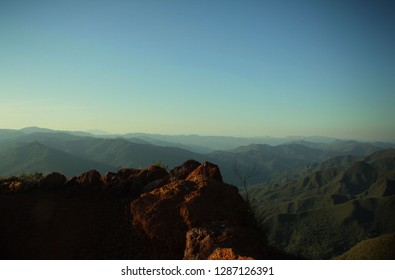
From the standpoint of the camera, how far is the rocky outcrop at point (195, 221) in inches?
288

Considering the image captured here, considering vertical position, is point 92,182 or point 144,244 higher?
point 92,182

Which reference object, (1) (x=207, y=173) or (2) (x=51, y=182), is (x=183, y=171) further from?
(2) (x=51, y=182)

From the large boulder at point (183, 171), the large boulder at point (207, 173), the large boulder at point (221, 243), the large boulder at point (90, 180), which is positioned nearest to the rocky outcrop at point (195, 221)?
the large boulder at point (221, 243)

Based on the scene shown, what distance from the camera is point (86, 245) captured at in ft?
30.7

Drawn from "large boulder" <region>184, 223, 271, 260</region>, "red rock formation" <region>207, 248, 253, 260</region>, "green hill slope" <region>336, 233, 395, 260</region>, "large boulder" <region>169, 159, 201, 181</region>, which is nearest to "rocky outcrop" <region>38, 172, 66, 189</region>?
"large boulder" <region>169, 159, 201, 181</region>

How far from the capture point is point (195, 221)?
845 cm

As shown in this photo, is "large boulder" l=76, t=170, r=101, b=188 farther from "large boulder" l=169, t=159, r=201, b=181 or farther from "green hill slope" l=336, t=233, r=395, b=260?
"green hill slope" l=336, t=233, r=395, b=260

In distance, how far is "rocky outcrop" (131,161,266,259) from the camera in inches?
288

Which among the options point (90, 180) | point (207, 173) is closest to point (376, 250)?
point (207, 173)

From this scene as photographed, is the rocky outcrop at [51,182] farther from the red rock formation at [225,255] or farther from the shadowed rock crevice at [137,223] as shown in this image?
the red rock formation at [225,255]

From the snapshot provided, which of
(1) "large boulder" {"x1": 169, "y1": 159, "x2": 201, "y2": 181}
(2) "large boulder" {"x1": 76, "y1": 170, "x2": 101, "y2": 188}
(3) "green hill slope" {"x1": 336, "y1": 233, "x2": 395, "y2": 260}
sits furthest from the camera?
(2) "large boulder" {"x1": 76, "y1": 170, "x2": 101, "y2": 188}

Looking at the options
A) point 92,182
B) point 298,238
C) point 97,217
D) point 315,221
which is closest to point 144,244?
point 97,217

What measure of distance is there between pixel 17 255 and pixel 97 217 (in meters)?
2.37
